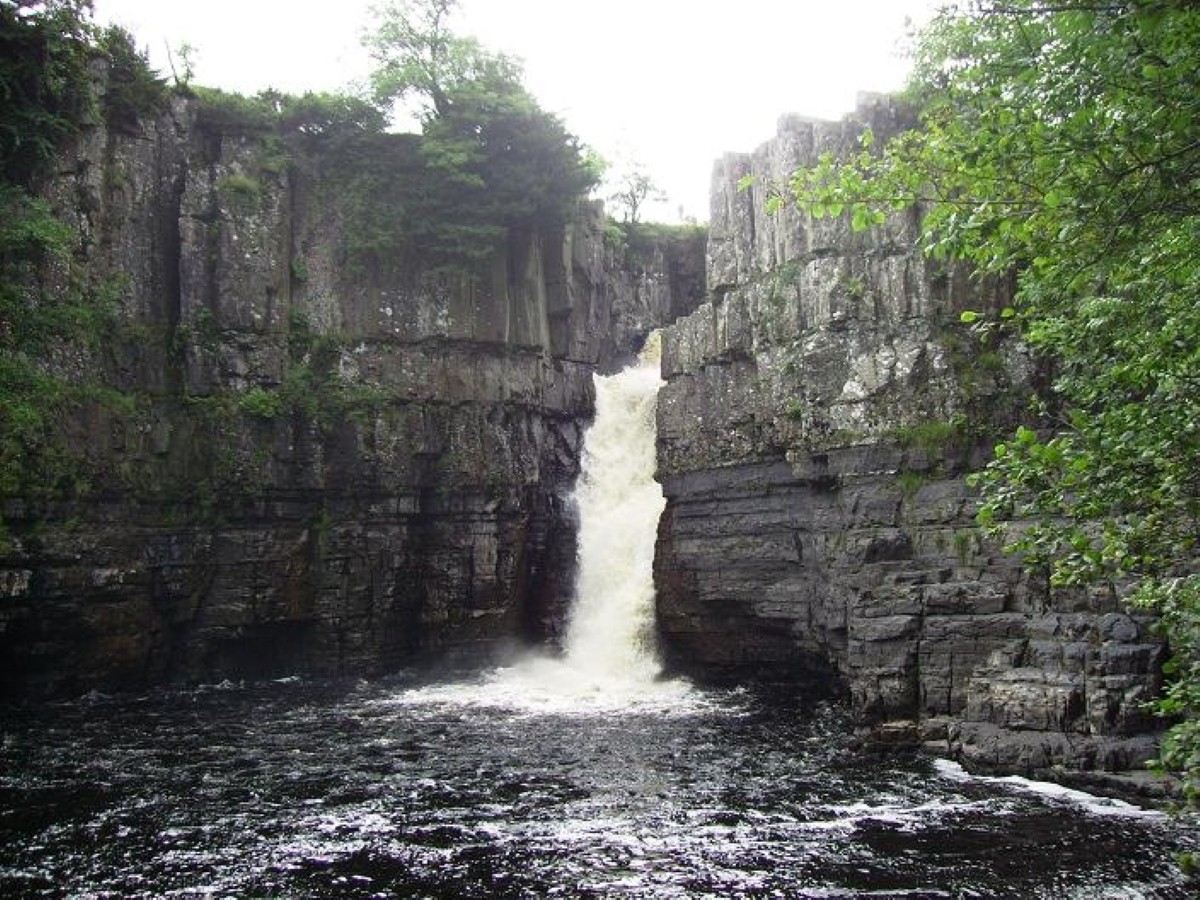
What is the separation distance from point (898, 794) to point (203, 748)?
1482 cm

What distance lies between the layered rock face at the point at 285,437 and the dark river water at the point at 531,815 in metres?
5.21

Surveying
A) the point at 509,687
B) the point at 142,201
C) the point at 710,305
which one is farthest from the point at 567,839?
the point at 142,201

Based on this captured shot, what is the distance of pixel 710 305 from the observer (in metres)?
32.8

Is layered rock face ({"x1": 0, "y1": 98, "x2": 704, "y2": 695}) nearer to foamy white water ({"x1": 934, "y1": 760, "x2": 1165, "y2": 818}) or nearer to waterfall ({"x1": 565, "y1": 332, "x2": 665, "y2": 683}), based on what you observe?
waterfall ({"x1": 565, "y1": 332, "x2": 665, "y2": 683})

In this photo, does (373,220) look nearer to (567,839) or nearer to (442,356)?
(442,356)

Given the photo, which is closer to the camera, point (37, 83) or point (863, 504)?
point (863, 504)

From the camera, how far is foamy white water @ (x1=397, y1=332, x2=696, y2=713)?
92.5ft

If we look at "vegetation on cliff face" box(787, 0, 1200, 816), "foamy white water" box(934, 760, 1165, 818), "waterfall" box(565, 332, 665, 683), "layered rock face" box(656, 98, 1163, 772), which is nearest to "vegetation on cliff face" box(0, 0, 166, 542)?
"waterfall" box(565, 332, 665, 683)

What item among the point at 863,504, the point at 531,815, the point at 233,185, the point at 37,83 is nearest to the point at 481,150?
the point at 233,185

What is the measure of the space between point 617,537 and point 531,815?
19.6m

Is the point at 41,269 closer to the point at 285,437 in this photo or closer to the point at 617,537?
the point at 285,437

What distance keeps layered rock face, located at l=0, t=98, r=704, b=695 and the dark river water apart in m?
5.21

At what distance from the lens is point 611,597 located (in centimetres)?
3466

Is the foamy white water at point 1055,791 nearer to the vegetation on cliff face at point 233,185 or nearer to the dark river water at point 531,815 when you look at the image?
the dark river water at point 531,815
